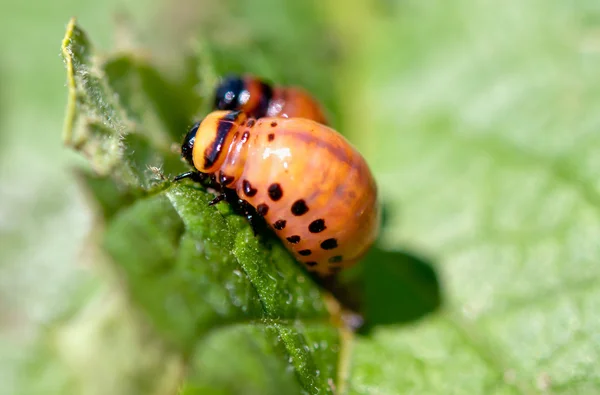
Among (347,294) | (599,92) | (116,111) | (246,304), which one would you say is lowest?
(347,294)

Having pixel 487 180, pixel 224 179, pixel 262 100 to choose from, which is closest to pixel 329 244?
pixel 224 179

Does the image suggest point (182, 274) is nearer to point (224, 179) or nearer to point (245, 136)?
point (224, 179)

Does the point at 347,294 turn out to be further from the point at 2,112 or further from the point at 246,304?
the point at 2,112

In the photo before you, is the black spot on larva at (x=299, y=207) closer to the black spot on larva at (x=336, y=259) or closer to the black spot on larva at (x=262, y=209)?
the black spot on larva at (x=262, y=209)

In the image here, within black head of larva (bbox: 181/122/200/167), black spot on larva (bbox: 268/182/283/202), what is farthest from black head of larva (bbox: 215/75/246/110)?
black spot on larva (bbox: 268/182/283/202)

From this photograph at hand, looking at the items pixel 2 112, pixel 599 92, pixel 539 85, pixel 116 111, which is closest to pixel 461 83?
pixel 539 85

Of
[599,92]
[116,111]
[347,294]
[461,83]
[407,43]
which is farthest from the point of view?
[407,43]
